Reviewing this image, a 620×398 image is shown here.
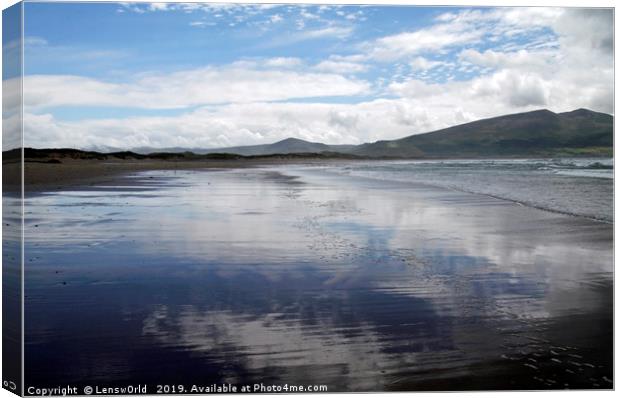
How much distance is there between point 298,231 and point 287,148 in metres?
1.72

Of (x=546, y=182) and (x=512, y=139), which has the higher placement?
(x=512, y=139)

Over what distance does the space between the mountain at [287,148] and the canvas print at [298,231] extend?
0.14 feet

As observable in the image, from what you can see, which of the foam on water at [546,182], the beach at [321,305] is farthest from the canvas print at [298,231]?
the foam on water at [546,182]

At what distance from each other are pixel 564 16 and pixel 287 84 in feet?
9.78

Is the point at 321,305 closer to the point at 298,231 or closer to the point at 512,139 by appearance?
the point at 298,231

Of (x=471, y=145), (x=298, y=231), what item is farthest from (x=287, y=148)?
(x=471, y=145)

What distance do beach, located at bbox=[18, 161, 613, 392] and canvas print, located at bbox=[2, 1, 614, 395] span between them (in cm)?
2

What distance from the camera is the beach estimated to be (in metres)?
4.71

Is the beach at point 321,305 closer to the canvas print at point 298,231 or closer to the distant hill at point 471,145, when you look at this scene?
the canvas print at point 298,231

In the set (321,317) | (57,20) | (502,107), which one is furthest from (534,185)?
(57,20)

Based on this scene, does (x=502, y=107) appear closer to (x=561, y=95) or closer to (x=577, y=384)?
(x=561, y=95)

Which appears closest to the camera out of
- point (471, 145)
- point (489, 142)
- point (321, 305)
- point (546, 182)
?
point (321, 305)

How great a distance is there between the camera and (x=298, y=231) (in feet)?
28.1

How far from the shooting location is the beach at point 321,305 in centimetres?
471
